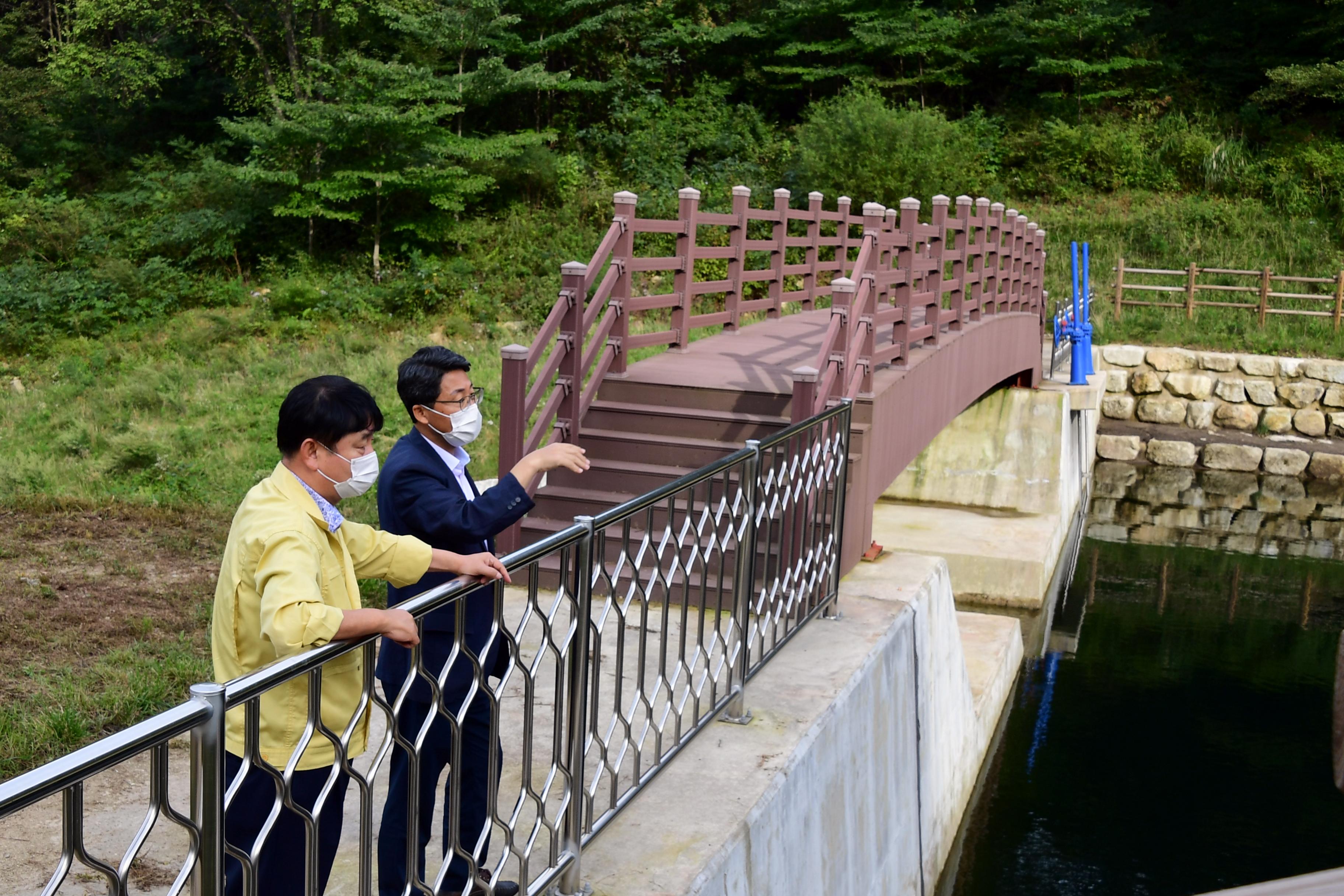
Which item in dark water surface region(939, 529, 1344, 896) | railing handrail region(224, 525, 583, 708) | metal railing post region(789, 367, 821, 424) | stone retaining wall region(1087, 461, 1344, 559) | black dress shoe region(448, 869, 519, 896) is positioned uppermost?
metal railing post region(789, 367, 821, 424)

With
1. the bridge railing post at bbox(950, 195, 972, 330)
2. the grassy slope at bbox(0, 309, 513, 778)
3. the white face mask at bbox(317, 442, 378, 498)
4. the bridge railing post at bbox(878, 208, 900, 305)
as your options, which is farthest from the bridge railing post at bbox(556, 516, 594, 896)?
the bridge railing post at bbox(950, 195, 972, 330)

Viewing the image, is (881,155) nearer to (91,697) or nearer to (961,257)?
(961,257)

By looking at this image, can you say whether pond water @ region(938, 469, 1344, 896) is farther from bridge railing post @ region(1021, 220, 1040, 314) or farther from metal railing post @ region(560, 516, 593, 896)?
metal railing post @ region(560, 516, 593, 896)

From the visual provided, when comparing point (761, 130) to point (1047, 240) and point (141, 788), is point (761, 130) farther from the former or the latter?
point (141, 788)

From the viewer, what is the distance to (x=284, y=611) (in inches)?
103

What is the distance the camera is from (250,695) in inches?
87.7

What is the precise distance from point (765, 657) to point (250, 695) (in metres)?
3.78

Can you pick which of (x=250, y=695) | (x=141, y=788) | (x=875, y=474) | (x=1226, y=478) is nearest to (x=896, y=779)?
(x=875, y=474)

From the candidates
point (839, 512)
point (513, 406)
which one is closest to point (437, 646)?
point (839, 512)

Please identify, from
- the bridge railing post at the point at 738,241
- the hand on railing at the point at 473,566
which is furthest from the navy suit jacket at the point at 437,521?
the bridge railing post at the point at 738,241

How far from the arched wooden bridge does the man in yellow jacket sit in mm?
4405

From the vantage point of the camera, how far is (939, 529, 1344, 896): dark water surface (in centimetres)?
922

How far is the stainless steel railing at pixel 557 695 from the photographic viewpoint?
2.11 meters

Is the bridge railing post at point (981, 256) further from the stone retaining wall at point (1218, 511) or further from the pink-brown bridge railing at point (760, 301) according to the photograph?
the stone retaining wall at point (1218, 511)
